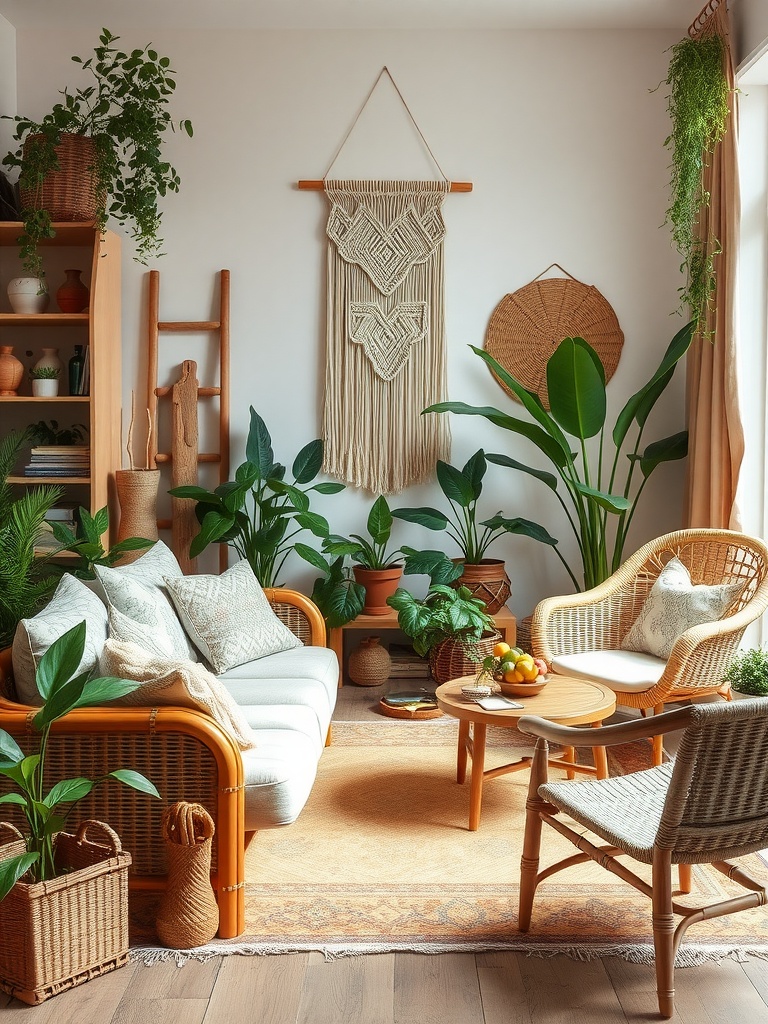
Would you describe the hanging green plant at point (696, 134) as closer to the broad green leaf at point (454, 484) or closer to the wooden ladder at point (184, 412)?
the broad green leaf at point (454, 484)

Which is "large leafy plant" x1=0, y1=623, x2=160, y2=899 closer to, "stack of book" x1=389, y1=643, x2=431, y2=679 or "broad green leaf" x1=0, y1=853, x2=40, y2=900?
"broad green leaf" x1=0, y1=853, x2=40, y2=900

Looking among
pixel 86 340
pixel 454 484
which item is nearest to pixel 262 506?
pixel 454 484

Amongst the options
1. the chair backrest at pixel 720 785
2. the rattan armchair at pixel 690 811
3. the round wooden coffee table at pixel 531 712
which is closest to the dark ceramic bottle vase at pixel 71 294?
the round wooden coffee table at pixel 531 712

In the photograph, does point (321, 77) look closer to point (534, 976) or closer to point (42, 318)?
point (42, 318)

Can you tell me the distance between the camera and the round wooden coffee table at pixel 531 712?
288 centimetres

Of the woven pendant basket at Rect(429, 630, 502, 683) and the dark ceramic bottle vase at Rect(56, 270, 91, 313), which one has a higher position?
the dark ceramic bottle vase at Rect(56, 270, 91, 313)

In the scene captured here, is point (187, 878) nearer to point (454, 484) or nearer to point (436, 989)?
point (436, 989)

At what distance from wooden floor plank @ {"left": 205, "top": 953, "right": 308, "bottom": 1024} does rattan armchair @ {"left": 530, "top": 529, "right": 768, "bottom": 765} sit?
1574mm

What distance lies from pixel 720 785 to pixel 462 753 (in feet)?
4.74

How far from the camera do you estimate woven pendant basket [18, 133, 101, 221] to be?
411 centimetres

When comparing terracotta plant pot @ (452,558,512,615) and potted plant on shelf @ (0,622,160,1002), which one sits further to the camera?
terracotta plant pot @ (452,558,512,615)

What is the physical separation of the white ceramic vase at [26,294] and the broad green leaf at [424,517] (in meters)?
1.88

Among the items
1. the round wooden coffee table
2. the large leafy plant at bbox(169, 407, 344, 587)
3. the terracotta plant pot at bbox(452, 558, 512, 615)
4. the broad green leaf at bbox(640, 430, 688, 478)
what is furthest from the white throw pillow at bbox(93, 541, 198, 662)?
the broad green leaf at bbox(640, 430, 688, 478)

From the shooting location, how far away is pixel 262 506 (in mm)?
4465
